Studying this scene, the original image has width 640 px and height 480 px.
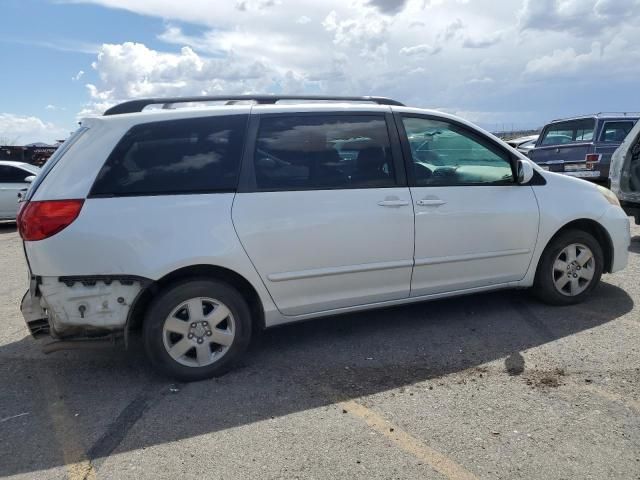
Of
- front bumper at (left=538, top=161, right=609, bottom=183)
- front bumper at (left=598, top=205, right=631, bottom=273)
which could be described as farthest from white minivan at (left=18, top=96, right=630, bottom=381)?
front bumper at (left=538, top=161, right=609, bottom=183)

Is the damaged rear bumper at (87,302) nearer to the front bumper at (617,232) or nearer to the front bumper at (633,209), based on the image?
the front bumper at (617,232)

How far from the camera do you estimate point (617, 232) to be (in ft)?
16.9

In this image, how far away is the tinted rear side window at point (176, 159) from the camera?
366cm

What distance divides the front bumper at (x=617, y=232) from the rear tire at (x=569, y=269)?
15cm

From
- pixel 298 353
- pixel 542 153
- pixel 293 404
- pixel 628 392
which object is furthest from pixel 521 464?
pixel 542 153

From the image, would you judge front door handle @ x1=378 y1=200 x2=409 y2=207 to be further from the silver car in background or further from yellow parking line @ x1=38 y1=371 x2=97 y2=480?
the silver car in background

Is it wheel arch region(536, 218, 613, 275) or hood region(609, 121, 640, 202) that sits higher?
hood region(609, 121, 640, 202)

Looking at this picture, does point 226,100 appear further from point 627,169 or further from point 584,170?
point 584,170

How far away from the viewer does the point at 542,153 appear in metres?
12.8

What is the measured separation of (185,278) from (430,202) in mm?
1965

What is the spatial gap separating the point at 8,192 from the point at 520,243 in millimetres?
11556

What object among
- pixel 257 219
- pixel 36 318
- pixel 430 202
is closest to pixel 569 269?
pixel 430 202

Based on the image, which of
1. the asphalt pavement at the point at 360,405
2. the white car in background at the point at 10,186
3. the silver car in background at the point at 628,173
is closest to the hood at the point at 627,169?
the silver car in background at the point at 628,173

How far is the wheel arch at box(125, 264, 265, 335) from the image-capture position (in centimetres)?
371
